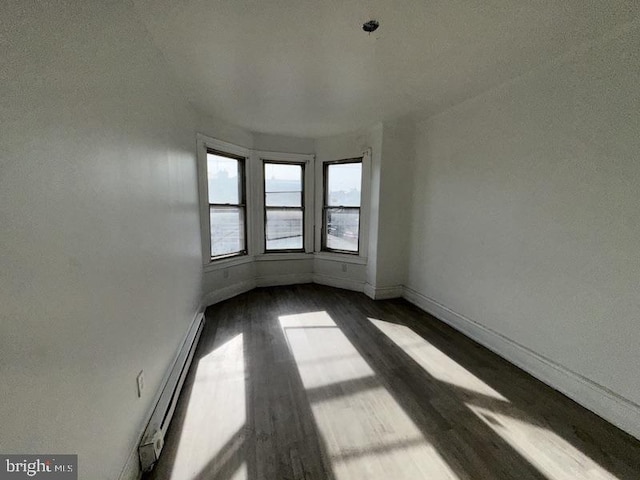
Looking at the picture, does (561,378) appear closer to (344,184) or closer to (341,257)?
(341,257)

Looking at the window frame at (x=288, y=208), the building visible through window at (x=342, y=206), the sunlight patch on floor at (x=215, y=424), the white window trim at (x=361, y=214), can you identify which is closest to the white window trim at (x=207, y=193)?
the window frame at (x=288, y=208)

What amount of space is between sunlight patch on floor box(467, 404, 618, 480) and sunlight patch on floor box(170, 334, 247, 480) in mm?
1533

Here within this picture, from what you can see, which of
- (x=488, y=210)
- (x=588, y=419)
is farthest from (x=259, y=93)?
(x=588, y=419)

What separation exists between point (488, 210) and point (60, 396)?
310cm

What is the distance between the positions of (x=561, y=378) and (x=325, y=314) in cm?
220

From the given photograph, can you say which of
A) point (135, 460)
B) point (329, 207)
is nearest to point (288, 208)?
point (329, 207)

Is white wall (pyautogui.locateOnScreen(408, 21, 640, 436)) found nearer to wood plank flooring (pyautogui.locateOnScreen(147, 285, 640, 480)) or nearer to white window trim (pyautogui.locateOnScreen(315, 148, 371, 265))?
wood plank flooring (pyautogui.locateOnScreen(147, 285, 640, 480))

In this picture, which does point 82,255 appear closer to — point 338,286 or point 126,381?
point 126,381

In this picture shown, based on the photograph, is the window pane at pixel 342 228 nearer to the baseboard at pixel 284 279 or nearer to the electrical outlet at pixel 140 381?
the baseboard at pixel 284 279

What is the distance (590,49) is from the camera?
174 centimetres

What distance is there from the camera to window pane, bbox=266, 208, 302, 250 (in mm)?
4328

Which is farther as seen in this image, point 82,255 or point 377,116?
point 377,116

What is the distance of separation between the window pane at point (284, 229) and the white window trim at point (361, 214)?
0.33 metres

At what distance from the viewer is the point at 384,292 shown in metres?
3.83
